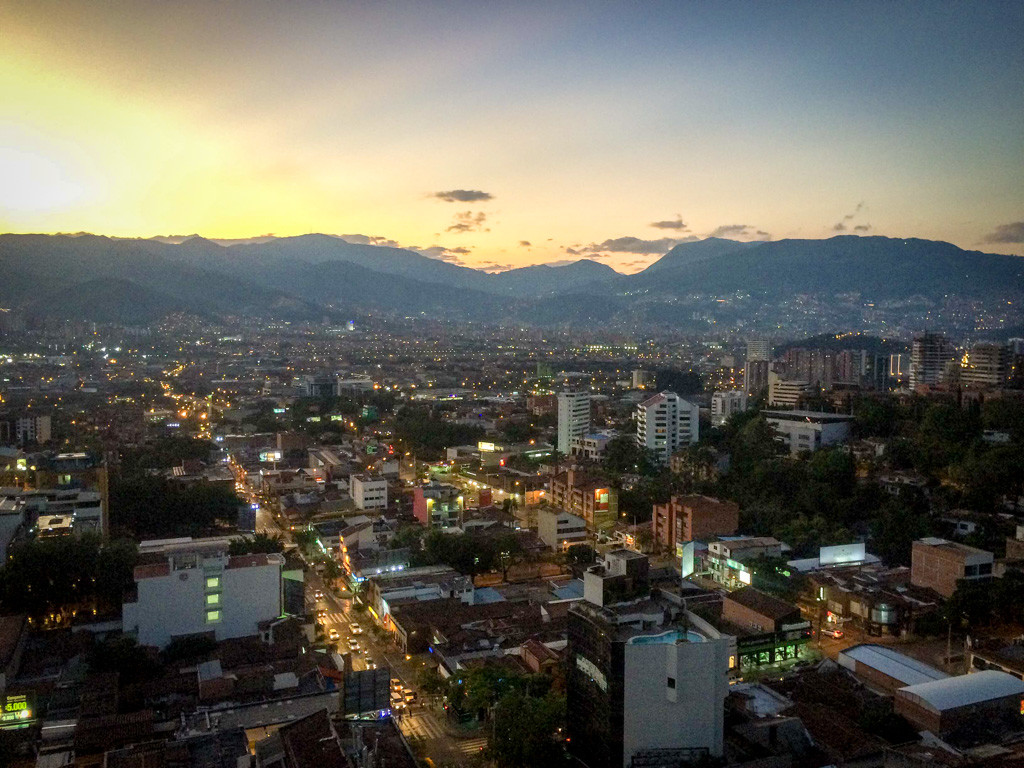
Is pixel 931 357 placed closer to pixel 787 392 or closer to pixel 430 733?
pixel 787 392

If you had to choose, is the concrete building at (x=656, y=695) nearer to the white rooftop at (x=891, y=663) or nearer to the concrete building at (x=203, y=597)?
the white rooftop at (x=891, y=663)

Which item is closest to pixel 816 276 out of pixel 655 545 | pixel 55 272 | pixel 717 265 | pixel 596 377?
pixel 717 265

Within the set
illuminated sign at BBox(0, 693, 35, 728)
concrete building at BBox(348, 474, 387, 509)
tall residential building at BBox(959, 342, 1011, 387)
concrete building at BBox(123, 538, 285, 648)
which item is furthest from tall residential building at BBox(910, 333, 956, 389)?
illuminated sign at BBox(0, 693, 35, 728)

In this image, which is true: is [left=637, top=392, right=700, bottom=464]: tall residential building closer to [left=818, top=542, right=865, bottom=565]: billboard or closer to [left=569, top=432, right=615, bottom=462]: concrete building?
[left=569, top=432, right=615, bottom=462]: concrete building


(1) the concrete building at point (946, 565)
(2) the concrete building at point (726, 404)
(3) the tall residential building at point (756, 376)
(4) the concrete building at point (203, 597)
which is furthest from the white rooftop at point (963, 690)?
(3) the tall residential building at point (756, 376)

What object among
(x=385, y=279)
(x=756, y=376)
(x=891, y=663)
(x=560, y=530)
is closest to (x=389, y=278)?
(x=385, y=279)

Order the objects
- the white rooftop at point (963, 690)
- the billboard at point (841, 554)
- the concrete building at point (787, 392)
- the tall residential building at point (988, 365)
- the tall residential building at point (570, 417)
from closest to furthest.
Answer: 1. the white rooftop at point (963, 690)
2. the billboard at point (841, 554)
3. the tall residential building at point (570, 417)
4. the concrete building at point (787, 392)
5. the tall residential building at point (988, 365)

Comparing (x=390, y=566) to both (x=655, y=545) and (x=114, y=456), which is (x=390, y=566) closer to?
(x=655, y=545)
